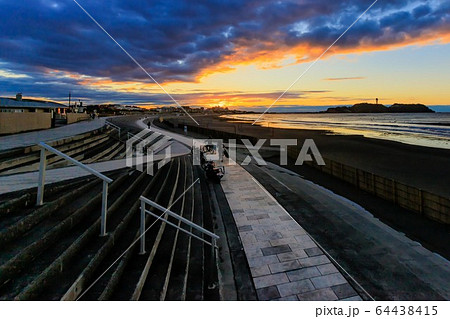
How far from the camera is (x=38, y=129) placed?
683 inches

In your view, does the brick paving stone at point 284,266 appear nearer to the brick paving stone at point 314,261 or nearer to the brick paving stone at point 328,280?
the brick paving stone at point 314,261

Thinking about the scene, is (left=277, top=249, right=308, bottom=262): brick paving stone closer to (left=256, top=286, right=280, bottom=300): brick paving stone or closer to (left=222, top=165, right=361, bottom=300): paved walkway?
(left=222, top=165, right=361, bottom=300): paved walkway

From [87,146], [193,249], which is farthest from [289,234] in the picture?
[87,146]

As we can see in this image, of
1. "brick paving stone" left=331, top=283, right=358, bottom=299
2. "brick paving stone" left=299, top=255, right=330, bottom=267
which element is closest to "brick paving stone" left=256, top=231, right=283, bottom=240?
"brick paving stone" left=299, top=255, right=330, bottom=267

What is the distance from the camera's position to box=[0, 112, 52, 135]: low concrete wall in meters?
13.4

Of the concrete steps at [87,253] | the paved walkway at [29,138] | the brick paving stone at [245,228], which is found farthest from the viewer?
the paved walkway at [29,138]

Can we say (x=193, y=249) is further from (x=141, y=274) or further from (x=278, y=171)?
(x=278, y=171)

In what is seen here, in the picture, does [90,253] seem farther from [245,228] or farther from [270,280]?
[245,228]

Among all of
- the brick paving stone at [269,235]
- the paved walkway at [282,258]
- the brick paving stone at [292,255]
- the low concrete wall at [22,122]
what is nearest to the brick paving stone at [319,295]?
the paved walkway at [282,258]

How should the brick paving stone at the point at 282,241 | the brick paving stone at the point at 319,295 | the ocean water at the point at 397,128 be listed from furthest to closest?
1. the ocean water at the point at 397,128
2. the brick paving stone at the point at 282,241
3. the brick paving stone at the point at 319,295

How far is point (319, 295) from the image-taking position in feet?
14.0

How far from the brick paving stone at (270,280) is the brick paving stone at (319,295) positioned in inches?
18.8

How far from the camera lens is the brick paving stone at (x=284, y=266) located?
5.03 metres

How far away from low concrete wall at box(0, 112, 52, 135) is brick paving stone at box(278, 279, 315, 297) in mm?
17000
